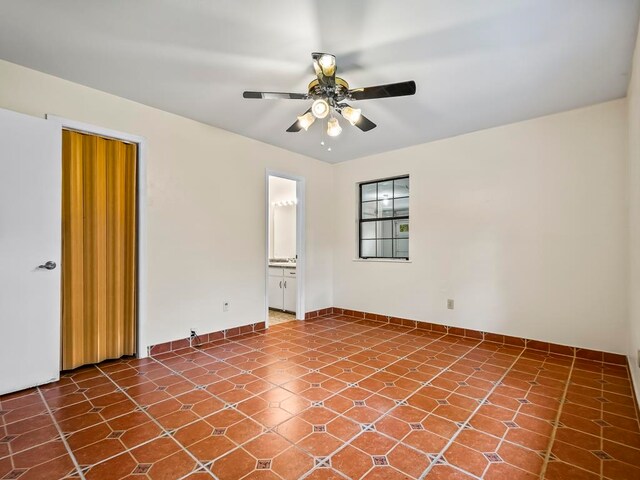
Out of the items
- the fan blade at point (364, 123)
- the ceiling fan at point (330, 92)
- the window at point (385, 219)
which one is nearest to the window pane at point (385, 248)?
the window at point (385, 219)

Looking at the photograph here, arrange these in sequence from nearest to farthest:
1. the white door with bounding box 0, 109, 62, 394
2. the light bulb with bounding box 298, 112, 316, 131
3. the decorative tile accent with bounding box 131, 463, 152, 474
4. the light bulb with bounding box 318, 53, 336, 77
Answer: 1. the decorative tile accent with bounding box 131, 463, 152, 474
2. the light bulb with bounding box 318, 53, 336, 77
3. the white door with bounding box 0, 109, 62, 394
4. the light bulb with bounding box 298, 112, 316, 131

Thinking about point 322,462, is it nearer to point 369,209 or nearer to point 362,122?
point 362,122

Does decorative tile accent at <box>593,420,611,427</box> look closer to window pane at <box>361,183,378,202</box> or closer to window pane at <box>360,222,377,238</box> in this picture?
window pane at <box>360,222,377,238</box>

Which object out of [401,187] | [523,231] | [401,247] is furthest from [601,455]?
[401,187]

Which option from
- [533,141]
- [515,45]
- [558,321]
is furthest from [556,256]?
[515,45]

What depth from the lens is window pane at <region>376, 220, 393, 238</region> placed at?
489cm

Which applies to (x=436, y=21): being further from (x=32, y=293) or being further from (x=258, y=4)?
(x=32, y=293)

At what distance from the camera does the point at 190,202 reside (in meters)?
3.59

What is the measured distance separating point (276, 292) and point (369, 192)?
231 cm

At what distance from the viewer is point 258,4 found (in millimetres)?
1885

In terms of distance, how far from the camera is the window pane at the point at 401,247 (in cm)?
471

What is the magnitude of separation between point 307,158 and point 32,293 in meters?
3.66

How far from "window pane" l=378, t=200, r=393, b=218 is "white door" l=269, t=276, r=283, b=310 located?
1964mm

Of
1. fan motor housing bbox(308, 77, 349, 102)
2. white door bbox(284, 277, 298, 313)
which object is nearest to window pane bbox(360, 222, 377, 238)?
white door bbox(284, 277, 298, 313)
